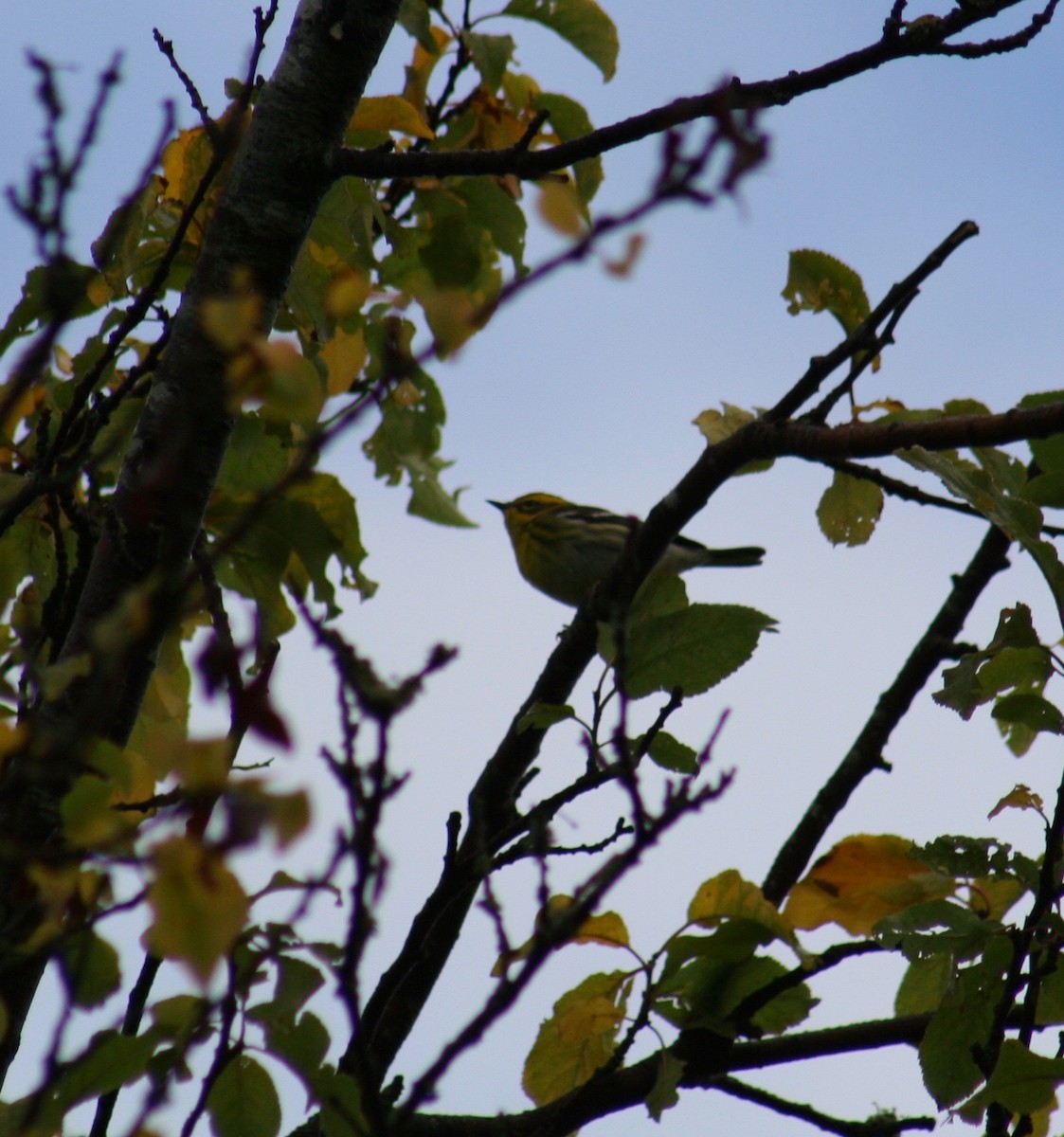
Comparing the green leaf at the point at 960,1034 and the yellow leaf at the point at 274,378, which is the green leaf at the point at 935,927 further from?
the yellow leaf at the point at 274,378

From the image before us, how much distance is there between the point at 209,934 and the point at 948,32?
2.08m

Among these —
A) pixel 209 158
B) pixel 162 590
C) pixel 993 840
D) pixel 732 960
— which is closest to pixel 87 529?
pixel 209 158

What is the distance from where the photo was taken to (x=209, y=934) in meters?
1.07

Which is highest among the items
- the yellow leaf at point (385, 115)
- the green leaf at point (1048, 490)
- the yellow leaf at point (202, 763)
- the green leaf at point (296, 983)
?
the yellow leaf at point (385, 115)

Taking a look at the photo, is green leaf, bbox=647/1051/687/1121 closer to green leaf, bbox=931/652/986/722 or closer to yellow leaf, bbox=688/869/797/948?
yellow leaf, bbox=688/869/797/948

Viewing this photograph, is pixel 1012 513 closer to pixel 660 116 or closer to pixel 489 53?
pixel 660 116

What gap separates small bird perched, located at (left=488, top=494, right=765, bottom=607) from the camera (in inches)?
328

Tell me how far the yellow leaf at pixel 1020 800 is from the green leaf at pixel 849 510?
0.72 metres

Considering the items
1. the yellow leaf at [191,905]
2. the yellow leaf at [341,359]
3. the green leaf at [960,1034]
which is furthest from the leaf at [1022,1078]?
the yellow leaf at [341,359]

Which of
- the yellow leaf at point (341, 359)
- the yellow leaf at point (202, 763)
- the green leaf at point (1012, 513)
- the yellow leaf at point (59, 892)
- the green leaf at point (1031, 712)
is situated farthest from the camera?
the yellow leaf at point (341, 359)

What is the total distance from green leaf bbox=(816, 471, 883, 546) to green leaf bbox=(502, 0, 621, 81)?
1084 millimetres

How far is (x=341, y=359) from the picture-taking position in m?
2.83

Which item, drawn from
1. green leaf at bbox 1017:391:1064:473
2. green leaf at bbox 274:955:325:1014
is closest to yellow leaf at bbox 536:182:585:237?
green leaf at bbox 274:955:325:1014

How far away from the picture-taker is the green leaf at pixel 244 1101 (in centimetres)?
199
